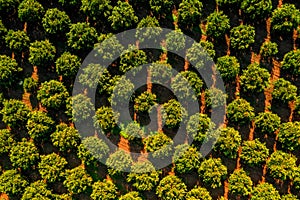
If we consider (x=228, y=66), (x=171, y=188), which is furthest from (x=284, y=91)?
(x=171, y=188)

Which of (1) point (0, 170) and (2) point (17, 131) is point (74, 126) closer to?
(2) point (17, 131)

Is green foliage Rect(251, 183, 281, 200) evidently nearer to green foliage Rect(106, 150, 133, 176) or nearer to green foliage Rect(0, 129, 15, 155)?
green foliage Rect(106, 150, 133, 176)

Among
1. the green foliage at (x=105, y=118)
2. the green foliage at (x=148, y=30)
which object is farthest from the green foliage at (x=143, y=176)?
the green foliage at (x=148, y=30)

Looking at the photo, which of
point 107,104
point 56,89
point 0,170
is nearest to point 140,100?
point 107,104

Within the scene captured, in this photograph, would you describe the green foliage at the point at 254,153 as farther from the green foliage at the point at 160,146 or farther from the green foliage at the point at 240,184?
the green foliage at the point at 160,146

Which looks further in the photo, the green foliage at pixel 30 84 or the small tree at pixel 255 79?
the green foliage at pixel 30 84

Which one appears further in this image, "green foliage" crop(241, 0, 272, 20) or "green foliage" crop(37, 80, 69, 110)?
"green foliage" crop(37, 80, 69, 110)

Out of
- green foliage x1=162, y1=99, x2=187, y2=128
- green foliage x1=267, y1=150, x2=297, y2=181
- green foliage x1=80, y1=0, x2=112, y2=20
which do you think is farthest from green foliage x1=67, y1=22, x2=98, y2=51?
green foliage x1=267, y1=150, x2=297, y2=181

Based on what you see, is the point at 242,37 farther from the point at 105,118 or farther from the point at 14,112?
the point at 14,112
